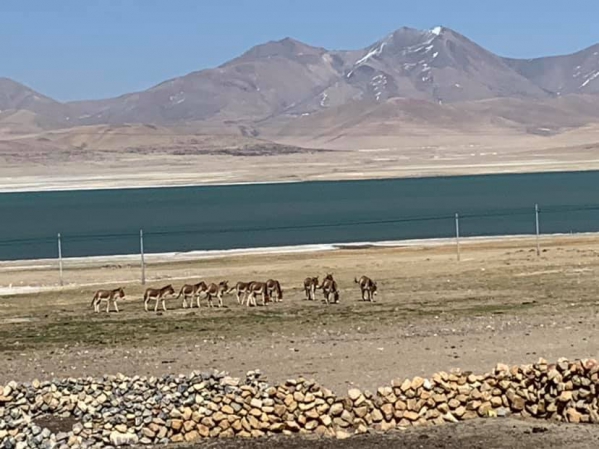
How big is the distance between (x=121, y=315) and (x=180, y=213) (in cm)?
6817

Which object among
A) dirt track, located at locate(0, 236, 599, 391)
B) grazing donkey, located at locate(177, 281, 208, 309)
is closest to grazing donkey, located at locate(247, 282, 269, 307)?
dirt track, located at locate(0, 236, 599, 391)

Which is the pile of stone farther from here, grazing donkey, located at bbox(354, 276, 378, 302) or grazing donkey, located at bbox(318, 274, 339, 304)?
grazing donkey, located at bbox(354, 276, 378, 302)

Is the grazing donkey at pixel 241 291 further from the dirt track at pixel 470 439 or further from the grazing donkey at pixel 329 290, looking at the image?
the dirt track at pixel 470 439

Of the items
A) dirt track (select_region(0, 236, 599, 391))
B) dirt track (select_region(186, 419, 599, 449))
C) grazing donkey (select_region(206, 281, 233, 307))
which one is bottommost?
dirt track (select_region(0, 236, 599, 391))

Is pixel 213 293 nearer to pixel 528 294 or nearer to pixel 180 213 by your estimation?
pixel 528 294

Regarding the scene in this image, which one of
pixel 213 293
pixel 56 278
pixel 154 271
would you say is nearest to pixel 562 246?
pixel 154 271

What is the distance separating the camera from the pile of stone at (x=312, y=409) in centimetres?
1217

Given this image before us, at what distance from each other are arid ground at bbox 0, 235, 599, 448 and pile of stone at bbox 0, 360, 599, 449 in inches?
16.0

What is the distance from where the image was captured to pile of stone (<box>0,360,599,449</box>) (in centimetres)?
1217

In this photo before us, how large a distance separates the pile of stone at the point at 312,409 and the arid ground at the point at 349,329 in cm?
41

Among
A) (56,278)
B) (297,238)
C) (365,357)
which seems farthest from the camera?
(297,238)

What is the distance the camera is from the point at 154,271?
41.1m

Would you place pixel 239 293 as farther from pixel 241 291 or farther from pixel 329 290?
pixel 329 290

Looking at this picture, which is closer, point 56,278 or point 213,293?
point 213,293
